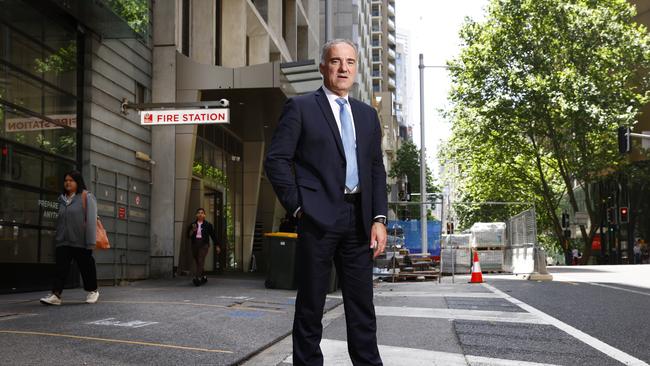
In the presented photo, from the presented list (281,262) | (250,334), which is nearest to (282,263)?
(281,262)

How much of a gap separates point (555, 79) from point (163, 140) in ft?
81.2

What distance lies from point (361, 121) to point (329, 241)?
0.67 m

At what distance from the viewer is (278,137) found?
13.3 feet

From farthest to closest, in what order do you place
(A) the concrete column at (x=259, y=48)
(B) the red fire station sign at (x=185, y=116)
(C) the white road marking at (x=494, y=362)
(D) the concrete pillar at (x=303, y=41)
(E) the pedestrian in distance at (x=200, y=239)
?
(D) the concrete pillar at (x=303, y=41) < (A) the concrete column at (x=259, y=48) < (B) the red fire station sign at (x=185, y=116) < (E) the pedestrian in distance at (x=200, y=239) < (C) the white road marking at (x=494, y=362)

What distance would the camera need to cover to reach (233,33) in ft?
76.1

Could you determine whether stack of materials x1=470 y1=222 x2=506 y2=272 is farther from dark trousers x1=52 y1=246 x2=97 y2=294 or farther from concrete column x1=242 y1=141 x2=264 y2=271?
dark trousers x1=52 y1=246 x2=97 y2=294

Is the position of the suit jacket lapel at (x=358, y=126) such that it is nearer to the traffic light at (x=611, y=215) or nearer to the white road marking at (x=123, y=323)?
the white road marking at (x=123, y=323)

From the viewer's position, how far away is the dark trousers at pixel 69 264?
986 cm

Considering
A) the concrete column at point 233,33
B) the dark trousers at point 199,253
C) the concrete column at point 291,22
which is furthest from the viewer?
the concrete column at point 291,22

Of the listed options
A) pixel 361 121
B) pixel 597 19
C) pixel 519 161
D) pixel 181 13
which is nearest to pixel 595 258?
pixel 519 161

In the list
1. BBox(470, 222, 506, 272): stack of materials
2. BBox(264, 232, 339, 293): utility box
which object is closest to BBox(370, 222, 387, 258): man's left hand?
BBox(264, 232, 339, 293): utility box

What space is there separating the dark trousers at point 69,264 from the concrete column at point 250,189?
17041 mm

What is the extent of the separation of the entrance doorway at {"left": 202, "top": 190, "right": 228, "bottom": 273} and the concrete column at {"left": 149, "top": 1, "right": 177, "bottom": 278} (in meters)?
4.05

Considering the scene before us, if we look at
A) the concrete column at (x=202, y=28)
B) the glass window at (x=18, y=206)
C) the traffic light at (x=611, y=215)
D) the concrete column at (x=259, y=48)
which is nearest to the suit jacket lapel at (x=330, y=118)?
the glass window at (x=18, y=206)
